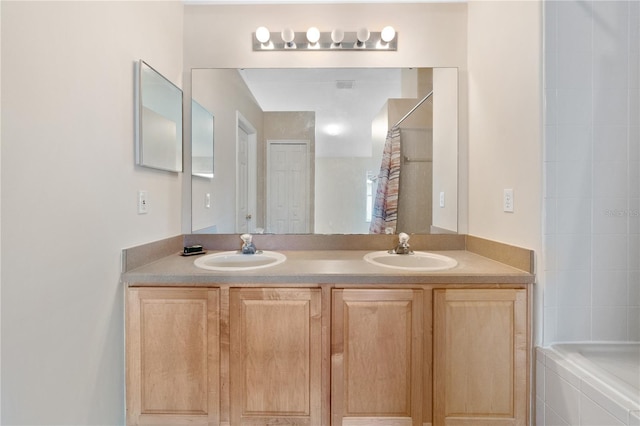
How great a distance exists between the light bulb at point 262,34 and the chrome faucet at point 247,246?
A: 1.20 m

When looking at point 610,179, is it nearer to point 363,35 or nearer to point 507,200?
point 507,200

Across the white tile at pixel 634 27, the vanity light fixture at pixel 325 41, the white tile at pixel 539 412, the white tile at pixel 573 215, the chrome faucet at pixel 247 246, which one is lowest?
the white tile at pixel 539 412

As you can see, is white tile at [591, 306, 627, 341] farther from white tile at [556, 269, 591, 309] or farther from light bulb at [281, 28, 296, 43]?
light bulb at [281, 28, 296, 43]

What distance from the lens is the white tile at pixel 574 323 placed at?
1.33 meters

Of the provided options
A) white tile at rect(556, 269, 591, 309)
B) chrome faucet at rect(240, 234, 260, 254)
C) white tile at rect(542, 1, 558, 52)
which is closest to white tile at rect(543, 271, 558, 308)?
white tile at rect(556, 269, 591, 309)

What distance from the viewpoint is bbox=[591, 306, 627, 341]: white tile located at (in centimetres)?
132

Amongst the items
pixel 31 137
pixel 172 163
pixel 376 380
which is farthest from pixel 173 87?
pixel 376 380

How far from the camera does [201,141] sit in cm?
197

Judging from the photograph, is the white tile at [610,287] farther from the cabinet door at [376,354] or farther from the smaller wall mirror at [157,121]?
the smaller wall mirror at [157,121]

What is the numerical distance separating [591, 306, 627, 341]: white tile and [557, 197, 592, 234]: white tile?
0.33 metres

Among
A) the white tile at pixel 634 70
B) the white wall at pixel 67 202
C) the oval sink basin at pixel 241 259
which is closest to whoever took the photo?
the white wall at pixel 67 202

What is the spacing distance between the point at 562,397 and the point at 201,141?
7.23 ft

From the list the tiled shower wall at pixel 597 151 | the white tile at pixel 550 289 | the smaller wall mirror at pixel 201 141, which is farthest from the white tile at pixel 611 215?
the smaller wall mirror at pixel 201 141

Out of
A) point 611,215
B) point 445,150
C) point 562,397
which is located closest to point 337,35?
point 445,150
